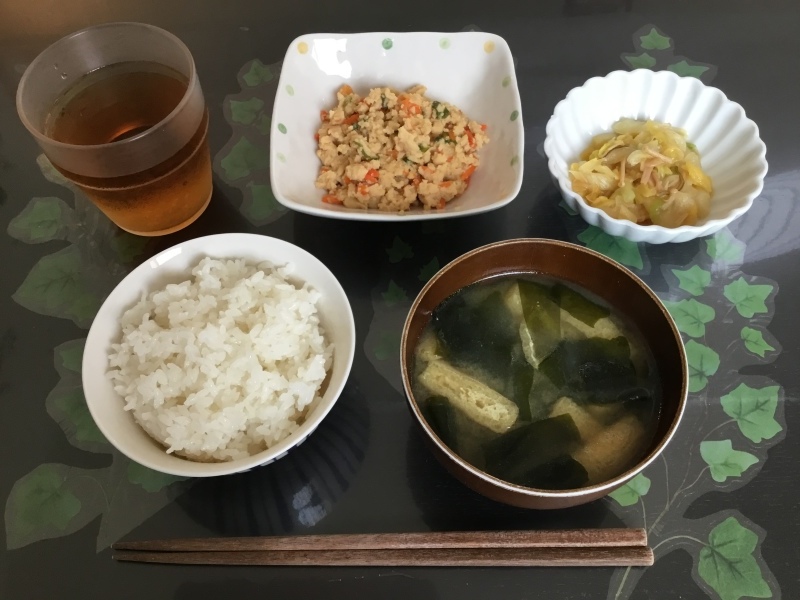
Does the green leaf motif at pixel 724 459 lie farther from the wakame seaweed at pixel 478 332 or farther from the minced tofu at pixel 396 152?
the minced tofu at pixel 396 152

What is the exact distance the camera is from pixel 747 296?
1.48 meters

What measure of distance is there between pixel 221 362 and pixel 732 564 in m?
1.07

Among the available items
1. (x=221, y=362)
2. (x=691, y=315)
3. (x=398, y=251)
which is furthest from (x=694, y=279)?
(x=221, y=362)

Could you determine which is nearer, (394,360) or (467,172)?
(394,360)

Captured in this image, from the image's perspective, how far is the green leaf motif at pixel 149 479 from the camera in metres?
1.26

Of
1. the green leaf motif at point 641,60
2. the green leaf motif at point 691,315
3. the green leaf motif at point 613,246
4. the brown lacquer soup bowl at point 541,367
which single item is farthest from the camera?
the green leaf motif at point 641,60

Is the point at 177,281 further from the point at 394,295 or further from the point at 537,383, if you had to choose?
the point at 537,383

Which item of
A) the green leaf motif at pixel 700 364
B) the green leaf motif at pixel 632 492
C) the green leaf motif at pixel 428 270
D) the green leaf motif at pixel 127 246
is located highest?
the green leaf motif at pixel 428 270

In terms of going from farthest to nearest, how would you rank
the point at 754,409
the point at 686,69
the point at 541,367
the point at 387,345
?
1. the point at 686,69
2. the point at 387,345
3. the point at 754,409
4. the point at 541,367

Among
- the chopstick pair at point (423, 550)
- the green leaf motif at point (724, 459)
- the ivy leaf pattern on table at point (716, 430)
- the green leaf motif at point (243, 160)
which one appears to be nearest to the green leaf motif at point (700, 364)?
the ivy leaf pattern on table at point (716, 430)

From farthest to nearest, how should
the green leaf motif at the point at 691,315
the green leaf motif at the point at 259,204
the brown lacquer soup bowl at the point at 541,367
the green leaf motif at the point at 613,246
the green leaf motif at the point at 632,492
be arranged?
the green leaf motif at the point at 259,204 → the green leaf motif at the point at 613,246 → the green leaf motif at the point at 691,315 → the green leaf motif at the point at 632,492 → the brown lacquer soup bowl at the point at 541,367

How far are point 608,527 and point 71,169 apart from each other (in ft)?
4.44

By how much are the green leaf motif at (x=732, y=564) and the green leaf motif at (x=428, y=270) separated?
0.82 m

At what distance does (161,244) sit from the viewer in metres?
1.58
